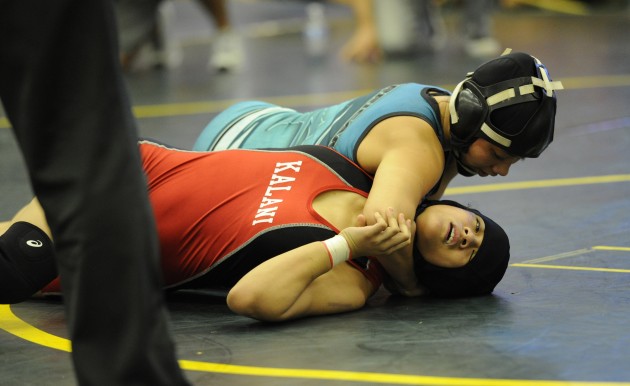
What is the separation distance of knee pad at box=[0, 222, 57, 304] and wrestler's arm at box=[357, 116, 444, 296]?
1.03 m

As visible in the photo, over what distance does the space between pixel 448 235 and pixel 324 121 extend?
0.91m

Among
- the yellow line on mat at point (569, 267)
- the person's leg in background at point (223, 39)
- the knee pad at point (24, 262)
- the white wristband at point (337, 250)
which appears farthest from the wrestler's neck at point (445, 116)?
the person's leg in background at point (223, 39)

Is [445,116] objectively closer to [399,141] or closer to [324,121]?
[399,141]

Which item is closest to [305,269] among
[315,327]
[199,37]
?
[315,327]

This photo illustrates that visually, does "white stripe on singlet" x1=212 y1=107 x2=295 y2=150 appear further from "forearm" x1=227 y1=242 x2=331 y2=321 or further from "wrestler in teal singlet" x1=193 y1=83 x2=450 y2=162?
"forearm" x1=227 y1=242 x2=331 y2=321

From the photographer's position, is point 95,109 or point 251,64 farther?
point 251,64

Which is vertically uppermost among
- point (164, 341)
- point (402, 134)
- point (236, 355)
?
point (402, 134)

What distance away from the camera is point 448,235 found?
3621 millimetres

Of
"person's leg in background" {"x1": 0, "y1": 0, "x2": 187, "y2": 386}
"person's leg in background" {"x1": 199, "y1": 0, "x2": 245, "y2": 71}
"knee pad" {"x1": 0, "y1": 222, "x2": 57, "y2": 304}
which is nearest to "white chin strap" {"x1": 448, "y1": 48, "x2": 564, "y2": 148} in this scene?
"knee pad" {"x1": 0, "y1": 222, "x2": 57, "y2": 304}

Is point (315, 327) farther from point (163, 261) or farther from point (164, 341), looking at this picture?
point (164, 341)

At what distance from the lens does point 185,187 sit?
373 cm

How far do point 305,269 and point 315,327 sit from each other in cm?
18

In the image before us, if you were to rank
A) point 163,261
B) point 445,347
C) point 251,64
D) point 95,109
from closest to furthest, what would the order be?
point 95,109, point 445,347, point 163,261, point 251,64

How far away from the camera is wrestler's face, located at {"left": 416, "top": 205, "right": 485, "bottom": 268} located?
3.61 metres
